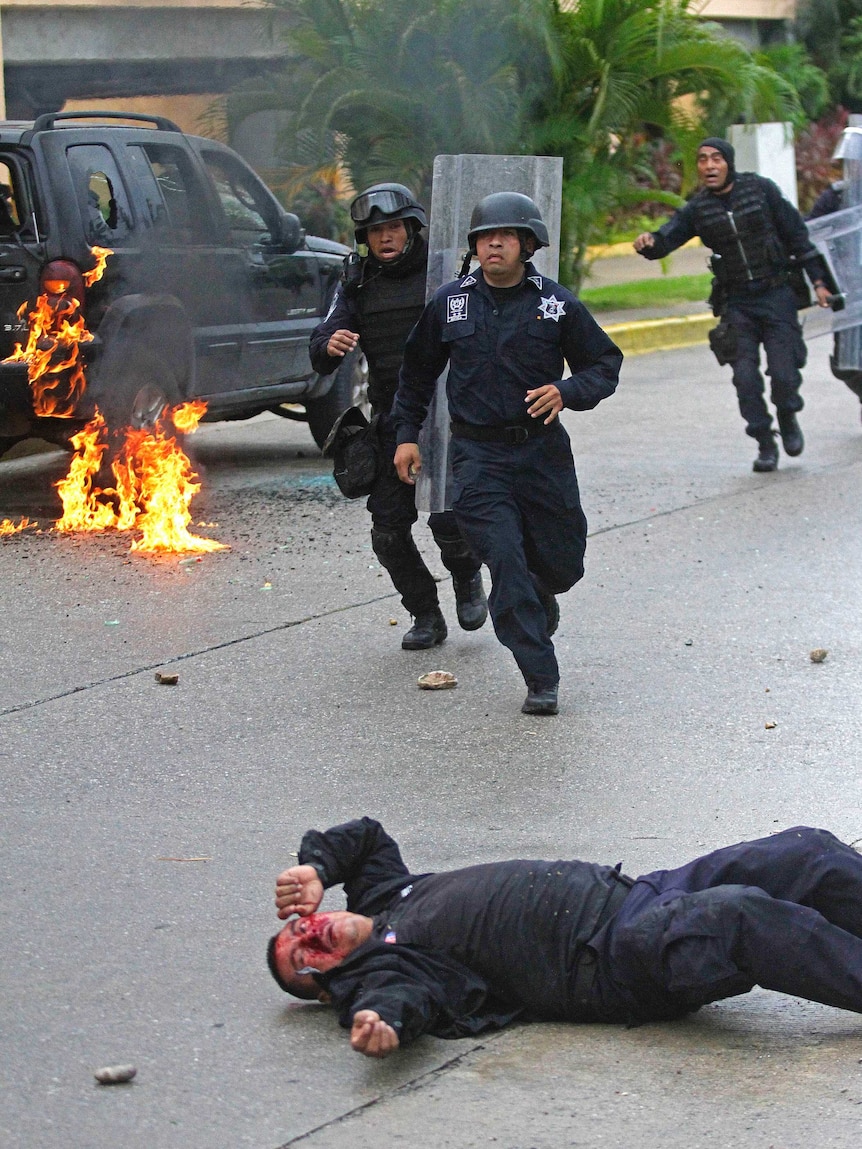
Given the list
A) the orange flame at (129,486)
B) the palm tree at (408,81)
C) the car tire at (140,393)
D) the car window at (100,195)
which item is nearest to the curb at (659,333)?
the palm tree at (408,81)

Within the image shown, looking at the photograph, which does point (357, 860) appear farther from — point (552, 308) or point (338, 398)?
point (338, 398)

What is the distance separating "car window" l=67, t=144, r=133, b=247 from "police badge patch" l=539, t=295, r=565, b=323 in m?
4.03

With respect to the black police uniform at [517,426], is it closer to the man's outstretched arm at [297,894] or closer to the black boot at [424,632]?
the black boot at [424,632]

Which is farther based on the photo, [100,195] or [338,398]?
[338,398]

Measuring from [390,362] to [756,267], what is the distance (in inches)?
157

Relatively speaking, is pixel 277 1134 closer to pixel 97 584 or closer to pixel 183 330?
pixel 97 584

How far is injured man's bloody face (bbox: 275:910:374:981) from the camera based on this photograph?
3.73 metres

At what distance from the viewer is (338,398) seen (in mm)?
11562

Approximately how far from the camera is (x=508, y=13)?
16016 mm

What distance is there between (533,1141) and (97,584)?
5.19 metres

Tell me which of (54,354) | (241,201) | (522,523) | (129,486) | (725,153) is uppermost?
(725,153)

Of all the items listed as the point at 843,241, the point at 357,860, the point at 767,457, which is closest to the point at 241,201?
the point at 767,457

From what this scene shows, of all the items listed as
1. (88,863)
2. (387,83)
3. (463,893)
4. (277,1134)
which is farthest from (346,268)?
(387,83)

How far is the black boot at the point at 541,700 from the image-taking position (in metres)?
6.14
